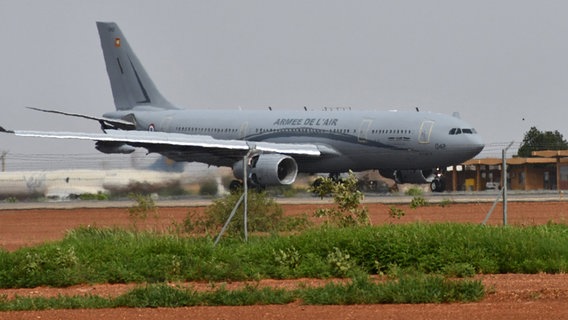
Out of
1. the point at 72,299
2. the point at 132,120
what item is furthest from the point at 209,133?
the point at 72,299

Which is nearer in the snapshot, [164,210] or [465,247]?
[465,247]

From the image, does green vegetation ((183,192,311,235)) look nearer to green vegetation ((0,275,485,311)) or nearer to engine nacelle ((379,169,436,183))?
green vegetation ((0,275,485,311))

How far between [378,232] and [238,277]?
310cm

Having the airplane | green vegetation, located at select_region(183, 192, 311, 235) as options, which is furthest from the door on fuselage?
green vegetation, located at select_region(183, 192, 311, 235)

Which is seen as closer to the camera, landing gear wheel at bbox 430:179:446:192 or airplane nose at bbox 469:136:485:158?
airplane nose at bbox 469:136:485:158

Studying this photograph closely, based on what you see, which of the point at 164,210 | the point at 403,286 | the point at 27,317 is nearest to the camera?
the point at 27,317

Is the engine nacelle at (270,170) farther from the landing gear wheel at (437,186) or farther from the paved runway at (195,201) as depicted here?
the landing gear wheel at (437,186)

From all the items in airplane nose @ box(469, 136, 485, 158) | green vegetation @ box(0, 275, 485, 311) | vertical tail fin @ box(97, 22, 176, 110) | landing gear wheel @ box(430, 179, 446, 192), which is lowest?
green vegetation @ box(0, 275, 485, 311)

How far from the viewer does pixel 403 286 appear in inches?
632

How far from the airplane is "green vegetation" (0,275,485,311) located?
28.8 meters

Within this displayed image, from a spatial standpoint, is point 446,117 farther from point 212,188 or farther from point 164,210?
point 164,210

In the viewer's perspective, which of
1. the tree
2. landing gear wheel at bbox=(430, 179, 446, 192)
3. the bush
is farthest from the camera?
the tree

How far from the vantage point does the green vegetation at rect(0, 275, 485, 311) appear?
1569cm

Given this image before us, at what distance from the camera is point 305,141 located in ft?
177
